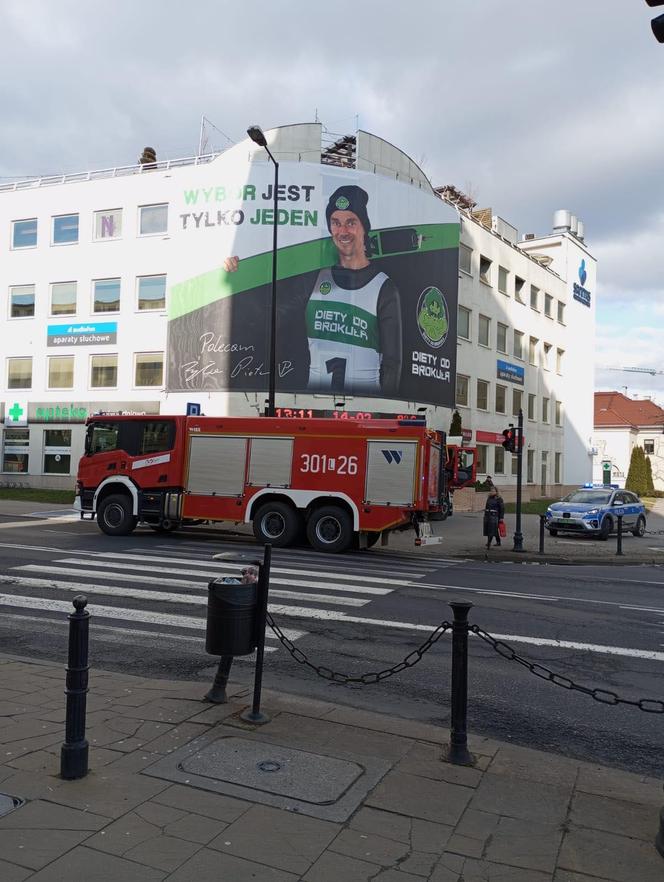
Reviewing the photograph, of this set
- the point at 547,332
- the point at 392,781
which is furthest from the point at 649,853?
the point at 547,332

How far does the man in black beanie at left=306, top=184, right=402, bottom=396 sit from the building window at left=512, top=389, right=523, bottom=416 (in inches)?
581

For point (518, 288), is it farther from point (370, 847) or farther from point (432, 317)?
point (370, 847)

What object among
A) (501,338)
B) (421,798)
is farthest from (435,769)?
(501,338)

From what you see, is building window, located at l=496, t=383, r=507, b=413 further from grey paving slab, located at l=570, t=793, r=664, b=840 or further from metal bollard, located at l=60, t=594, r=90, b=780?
metal bollard, located at l=60, t=594, r=90, b=780

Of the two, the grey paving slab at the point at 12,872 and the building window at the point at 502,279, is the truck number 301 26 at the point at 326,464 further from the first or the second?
the building window at the point at 502,279

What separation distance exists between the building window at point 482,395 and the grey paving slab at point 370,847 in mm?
37466

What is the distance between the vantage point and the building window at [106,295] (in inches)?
1350

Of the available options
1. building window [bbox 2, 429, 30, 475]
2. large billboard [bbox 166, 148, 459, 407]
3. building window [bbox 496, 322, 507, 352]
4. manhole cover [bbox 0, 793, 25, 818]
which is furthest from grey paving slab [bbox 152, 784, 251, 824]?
building window [bbox 496, 322, 507, 352]

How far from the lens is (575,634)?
29.4 feet

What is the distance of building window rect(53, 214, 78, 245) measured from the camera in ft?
116

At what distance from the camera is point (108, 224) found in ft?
114

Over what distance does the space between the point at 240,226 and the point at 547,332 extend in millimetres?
25291

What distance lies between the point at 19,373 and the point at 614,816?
36551mm

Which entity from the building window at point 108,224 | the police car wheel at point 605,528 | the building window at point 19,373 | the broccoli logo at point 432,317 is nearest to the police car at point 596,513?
the police car wheel at point 605,528
